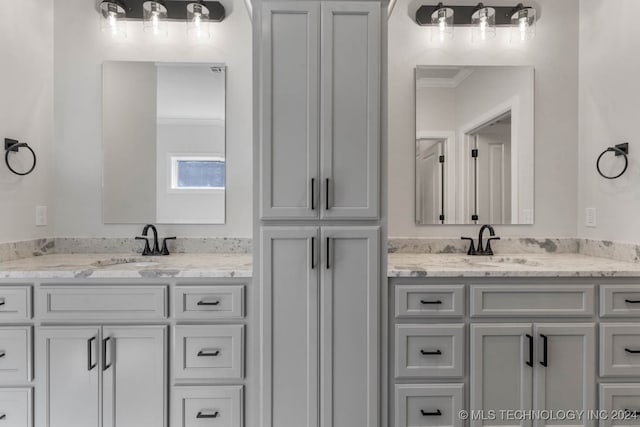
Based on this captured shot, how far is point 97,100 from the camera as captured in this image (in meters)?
2.31

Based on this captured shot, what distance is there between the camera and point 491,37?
92.4 inches

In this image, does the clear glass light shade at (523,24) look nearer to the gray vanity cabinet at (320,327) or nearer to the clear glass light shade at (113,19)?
the gray vanity cabinet at (320,327)

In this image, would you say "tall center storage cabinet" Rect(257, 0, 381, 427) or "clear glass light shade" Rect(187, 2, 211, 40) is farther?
"clear glass light shade" Rect(187, 2, 211, 40)

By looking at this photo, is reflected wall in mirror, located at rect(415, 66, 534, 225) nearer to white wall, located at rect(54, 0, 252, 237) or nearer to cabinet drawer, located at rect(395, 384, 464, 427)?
cabinet drawer, located at rect(395, 384, 464, 427)

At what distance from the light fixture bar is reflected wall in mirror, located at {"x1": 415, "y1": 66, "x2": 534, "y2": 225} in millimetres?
305

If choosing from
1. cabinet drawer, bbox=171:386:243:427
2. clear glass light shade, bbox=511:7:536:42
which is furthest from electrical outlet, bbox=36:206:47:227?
clear glass light shade, bbox=511:7:536:42

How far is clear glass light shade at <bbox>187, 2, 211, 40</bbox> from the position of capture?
2.24m

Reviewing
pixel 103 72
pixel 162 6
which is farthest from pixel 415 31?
pixel 103 72

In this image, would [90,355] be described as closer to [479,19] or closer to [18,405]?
[18,405]

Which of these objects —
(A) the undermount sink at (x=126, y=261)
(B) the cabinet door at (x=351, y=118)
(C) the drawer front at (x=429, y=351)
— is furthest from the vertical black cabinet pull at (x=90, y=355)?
(C) the drawer front at (x=429, y=351)

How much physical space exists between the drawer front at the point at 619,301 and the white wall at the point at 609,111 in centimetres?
44

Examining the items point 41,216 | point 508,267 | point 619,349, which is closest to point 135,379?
point 41,216

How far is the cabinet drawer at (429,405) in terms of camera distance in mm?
1661

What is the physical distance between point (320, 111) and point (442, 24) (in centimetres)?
131
